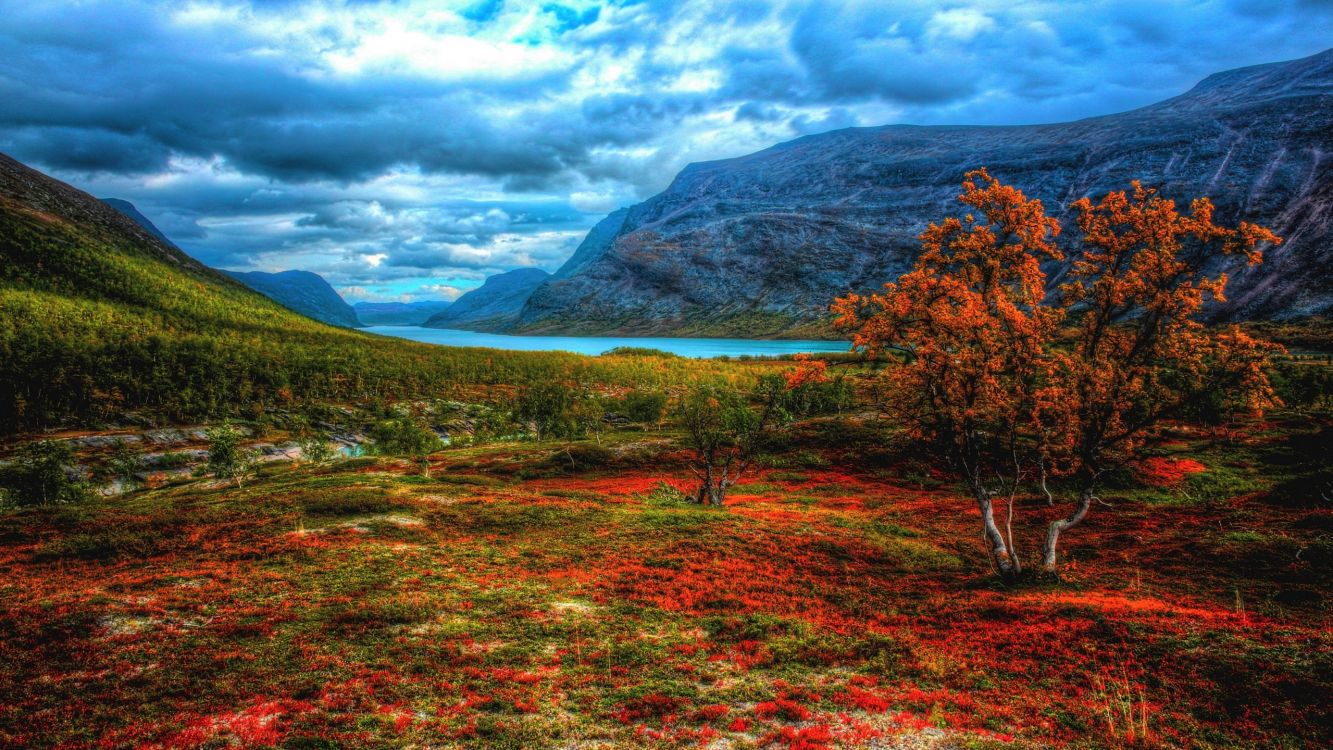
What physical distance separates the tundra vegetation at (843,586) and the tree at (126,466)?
145ft

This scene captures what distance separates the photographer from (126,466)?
2667 inches

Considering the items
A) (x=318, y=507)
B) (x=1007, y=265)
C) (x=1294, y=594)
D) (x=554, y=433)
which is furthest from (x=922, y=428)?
(x=554, y=433)

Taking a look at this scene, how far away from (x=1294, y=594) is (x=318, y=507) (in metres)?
45.5

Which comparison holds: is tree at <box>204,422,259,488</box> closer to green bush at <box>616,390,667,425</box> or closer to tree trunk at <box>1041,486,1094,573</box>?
green bush at <box>616,390,667,425</box>

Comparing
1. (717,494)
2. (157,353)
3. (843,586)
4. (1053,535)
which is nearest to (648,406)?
(717,494)

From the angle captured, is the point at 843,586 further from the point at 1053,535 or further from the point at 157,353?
the point at 157,353

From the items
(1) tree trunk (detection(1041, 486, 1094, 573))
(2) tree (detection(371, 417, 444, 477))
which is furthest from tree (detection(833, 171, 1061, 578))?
(2) tree (detection(371, 417, 444, 477))

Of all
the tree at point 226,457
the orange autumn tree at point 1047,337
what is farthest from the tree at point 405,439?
the orange autumn tree at point 1047,337

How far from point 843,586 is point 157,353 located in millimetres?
134819

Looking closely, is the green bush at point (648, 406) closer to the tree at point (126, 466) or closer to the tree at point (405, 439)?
the tree at point (405, 439)

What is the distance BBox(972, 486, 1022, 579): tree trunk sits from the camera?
2311 cm

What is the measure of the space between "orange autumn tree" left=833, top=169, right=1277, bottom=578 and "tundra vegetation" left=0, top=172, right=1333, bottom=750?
133 millimetres

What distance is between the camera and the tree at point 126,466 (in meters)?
67.4

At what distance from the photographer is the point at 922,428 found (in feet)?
74.7
